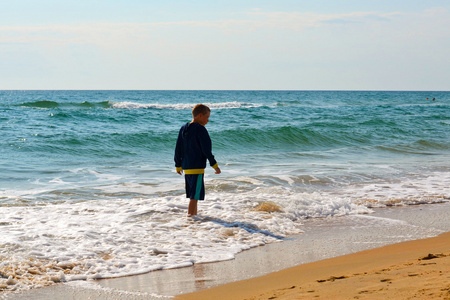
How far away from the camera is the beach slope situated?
9.75ft

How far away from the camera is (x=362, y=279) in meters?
3.43

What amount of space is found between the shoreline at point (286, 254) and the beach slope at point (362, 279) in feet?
0.60

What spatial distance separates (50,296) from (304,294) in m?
2.05

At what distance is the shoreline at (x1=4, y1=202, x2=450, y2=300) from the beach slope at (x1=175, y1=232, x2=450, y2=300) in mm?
184

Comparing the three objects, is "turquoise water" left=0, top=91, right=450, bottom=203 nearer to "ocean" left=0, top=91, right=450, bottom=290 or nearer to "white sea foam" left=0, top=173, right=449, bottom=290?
"ocean" left=0, top=91, right=450, bottom=290

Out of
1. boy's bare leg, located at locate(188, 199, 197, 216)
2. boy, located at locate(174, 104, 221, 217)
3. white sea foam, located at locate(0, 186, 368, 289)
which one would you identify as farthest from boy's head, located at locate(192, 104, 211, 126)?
white sea foam, located at locate(0, 186, 368, 289)

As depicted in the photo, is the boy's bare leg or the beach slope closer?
the beach slope

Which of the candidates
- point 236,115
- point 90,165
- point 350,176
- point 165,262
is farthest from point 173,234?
point 236,115

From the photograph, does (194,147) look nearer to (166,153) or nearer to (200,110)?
(200,110)

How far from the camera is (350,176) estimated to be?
10.2 m

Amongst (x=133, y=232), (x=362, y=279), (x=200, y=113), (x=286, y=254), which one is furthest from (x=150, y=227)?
(x=362, y=279)

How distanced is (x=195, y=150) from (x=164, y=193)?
2486mm

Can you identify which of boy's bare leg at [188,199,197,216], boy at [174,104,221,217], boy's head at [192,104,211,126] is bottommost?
boy's bare leg at [188,199,197,216]

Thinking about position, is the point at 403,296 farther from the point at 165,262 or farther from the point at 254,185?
the point at 254,185
